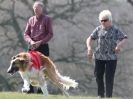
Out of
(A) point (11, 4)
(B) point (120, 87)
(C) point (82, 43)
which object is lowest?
(B) point (120, 87)

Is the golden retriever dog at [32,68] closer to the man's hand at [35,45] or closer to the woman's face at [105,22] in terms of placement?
the man's hand at [35,45]

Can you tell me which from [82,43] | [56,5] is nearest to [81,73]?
[82,43]

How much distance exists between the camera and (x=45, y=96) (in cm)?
1261

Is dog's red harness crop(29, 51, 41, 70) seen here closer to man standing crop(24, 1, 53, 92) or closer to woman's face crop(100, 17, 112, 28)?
man standing crop(24, 1, 53, 92)

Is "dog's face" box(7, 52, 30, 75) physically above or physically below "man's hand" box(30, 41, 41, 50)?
below

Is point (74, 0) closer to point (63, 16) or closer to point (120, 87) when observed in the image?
point (63, 16)

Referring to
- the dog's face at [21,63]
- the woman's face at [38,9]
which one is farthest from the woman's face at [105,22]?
the dog's face at [21,63]

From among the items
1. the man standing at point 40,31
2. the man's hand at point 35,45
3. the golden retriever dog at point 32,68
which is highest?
the man standing at point 40,31

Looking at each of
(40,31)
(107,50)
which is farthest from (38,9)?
(107,50)

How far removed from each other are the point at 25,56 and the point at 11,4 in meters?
24.5

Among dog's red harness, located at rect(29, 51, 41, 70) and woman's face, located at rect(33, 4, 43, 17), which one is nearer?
dog's red harness, located at rect(29, 51, 41, 70)

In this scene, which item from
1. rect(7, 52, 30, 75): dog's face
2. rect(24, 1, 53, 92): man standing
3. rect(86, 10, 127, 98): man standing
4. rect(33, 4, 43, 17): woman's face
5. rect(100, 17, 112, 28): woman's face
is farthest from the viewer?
rect(24, 1, 53, 92): man standing

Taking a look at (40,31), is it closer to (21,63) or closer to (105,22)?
(105,22)

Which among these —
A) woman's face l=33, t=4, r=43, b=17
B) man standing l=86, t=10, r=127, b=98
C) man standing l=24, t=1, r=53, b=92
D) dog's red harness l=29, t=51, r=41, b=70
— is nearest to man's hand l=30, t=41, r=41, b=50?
man standing l=24, t=1, r=53, b=92
